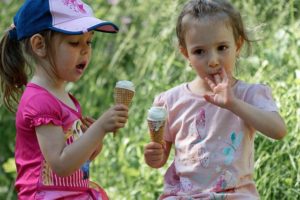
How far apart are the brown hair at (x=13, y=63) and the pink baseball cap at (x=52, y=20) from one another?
0.08 metres

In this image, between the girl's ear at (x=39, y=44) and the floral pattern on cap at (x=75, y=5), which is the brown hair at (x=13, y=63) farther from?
the floral pattern on cap at (x=75, y=5)

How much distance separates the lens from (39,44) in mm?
3820

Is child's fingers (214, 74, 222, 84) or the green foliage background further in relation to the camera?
the green foliage background

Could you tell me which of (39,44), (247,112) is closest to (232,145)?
(247,112)

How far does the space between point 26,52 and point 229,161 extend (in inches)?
38.6

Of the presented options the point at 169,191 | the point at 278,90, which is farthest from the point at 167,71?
the point at 169,191

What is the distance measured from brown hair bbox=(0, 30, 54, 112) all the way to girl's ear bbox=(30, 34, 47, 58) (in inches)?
2.1

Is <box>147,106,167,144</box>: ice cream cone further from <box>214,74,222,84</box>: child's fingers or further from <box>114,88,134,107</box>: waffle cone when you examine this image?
<box>214,74,222,84</box>: child's fingers

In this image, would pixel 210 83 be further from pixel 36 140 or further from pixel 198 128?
pixel 36 140

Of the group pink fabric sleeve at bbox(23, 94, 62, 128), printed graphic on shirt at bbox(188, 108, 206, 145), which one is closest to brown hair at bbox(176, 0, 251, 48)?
printed graphic on shirt at bbox(188, 108, 206, 145)

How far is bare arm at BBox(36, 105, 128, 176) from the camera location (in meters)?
3.62

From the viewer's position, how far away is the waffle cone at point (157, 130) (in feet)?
12.4

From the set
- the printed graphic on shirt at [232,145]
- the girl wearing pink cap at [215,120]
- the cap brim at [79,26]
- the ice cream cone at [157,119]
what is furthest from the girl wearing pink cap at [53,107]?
the printed graphic on shirt at [232,145]

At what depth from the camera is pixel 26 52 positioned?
153 inches
